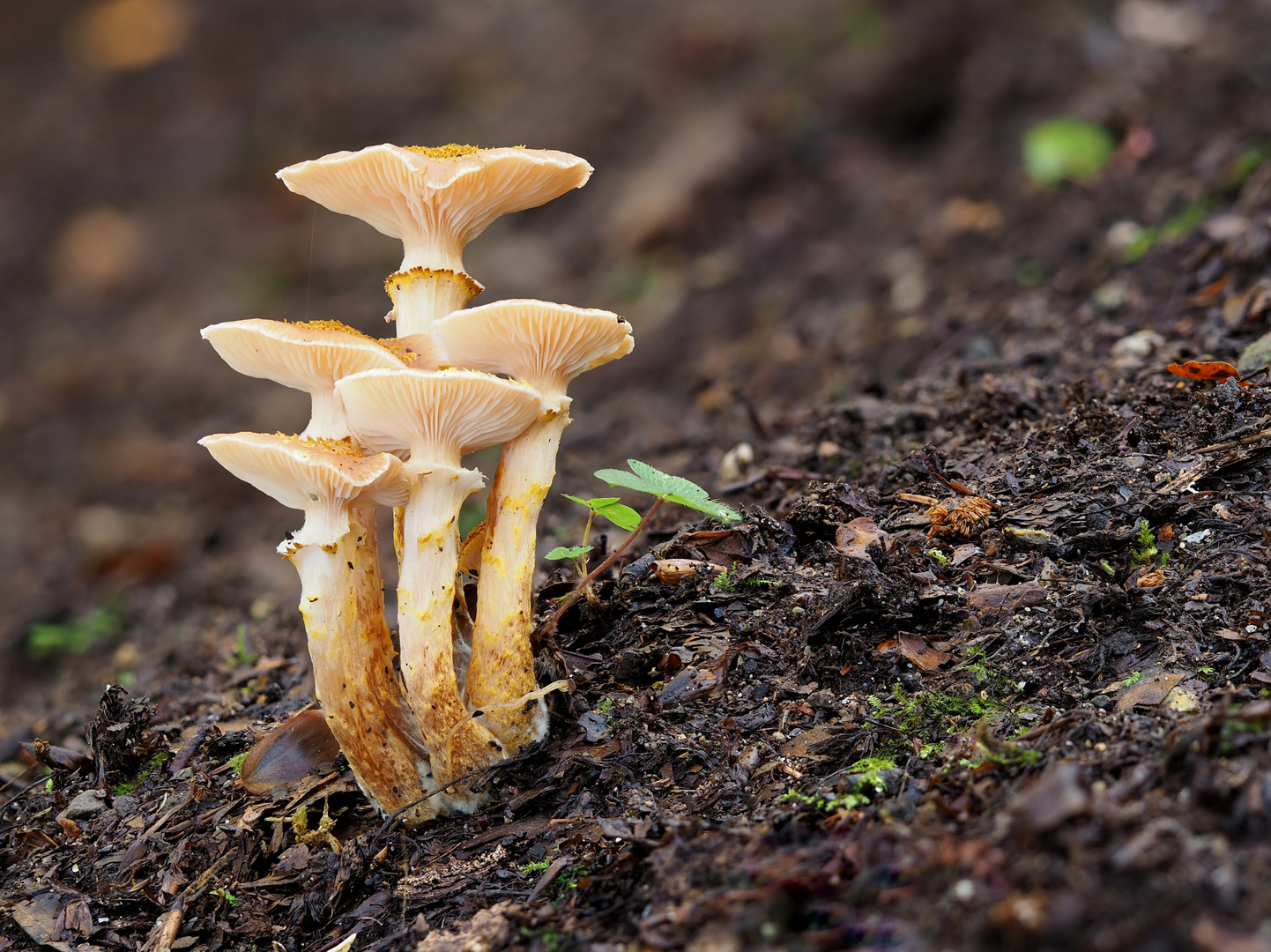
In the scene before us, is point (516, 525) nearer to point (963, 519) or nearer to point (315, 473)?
point (315, 473)

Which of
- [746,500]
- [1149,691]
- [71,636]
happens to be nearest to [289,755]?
[746,500]

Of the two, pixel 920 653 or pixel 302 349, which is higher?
pixel 302 349

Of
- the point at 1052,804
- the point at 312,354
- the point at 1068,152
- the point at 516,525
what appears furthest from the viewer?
the point at 1068,152

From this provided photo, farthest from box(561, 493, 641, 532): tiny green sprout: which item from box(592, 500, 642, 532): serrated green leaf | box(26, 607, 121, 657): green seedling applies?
box(26, 607, 121, 657): green seedling

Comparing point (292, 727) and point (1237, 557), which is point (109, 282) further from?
point (1237, 557)

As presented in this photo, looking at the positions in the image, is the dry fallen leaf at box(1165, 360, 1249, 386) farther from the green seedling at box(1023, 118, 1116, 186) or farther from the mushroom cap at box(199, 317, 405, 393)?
the green seedling at box(1023, 118, 1116, 186)

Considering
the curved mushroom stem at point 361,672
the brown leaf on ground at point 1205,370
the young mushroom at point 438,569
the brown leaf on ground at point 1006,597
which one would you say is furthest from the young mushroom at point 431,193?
the brown leaf on ground at point 1205,370
